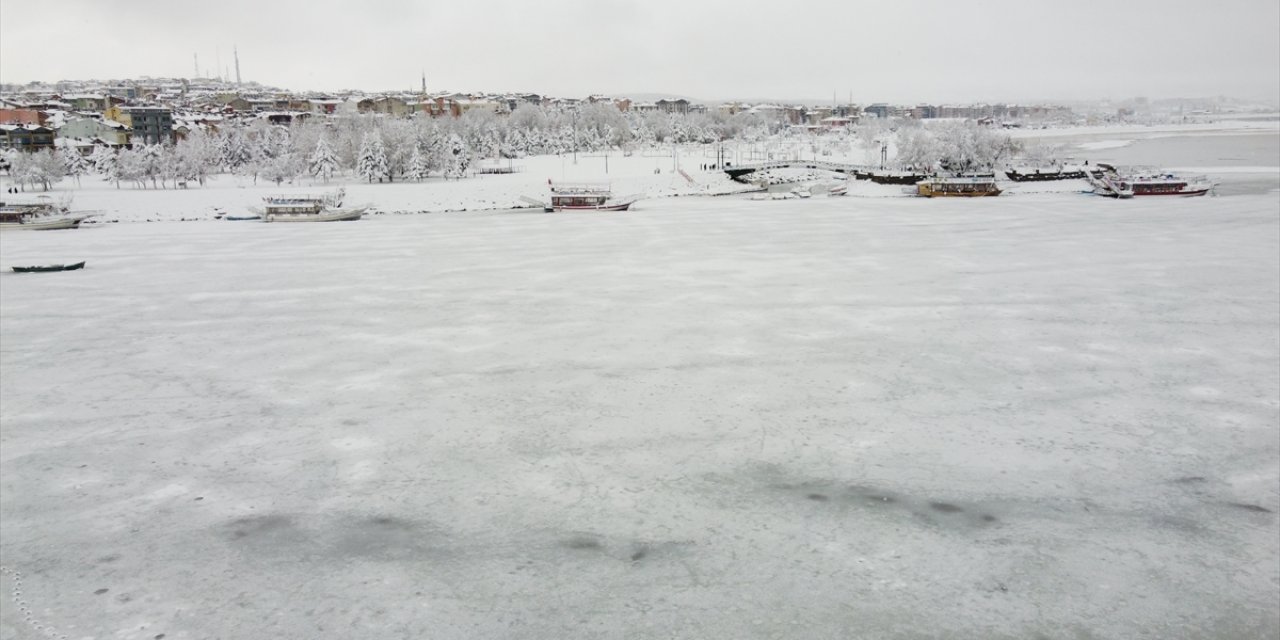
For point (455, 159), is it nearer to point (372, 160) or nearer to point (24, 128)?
point (372, 160)

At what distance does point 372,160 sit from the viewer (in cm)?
5812

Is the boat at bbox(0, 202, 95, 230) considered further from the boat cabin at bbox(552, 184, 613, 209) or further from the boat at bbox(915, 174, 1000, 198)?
the boat at bbox(915, 174, 1000, 198)

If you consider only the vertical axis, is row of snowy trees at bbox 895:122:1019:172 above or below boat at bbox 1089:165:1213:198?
above

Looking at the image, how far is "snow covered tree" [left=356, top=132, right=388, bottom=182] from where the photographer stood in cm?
5809

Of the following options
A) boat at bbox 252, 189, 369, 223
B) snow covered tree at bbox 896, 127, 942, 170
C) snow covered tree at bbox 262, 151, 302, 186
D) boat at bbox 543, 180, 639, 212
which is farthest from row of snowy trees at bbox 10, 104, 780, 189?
snow covered tree at bbox 896, 127, 942, 170

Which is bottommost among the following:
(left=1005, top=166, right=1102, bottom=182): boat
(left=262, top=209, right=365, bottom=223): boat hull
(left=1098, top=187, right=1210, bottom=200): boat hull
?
(left=1098, top=187, right=1210, bottom=200): boat hull

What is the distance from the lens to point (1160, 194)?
131 ft

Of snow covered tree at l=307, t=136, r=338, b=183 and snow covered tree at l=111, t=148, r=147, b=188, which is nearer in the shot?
snow covered tree at l=111, t=148, r=147, b=188

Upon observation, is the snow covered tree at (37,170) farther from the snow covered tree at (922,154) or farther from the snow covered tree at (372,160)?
the snow covered tree at (922,154)

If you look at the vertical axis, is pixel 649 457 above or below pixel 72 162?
below

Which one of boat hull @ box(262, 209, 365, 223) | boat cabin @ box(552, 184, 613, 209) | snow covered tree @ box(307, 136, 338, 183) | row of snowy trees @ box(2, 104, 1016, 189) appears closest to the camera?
boat hull @ box(262, 209, 365, 223)

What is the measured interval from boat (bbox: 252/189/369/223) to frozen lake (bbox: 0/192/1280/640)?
18.2 meters

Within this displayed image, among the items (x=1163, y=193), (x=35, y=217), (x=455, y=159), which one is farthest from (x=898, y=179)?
(x=35, y=217)

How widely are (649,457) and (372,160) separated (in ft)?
180
